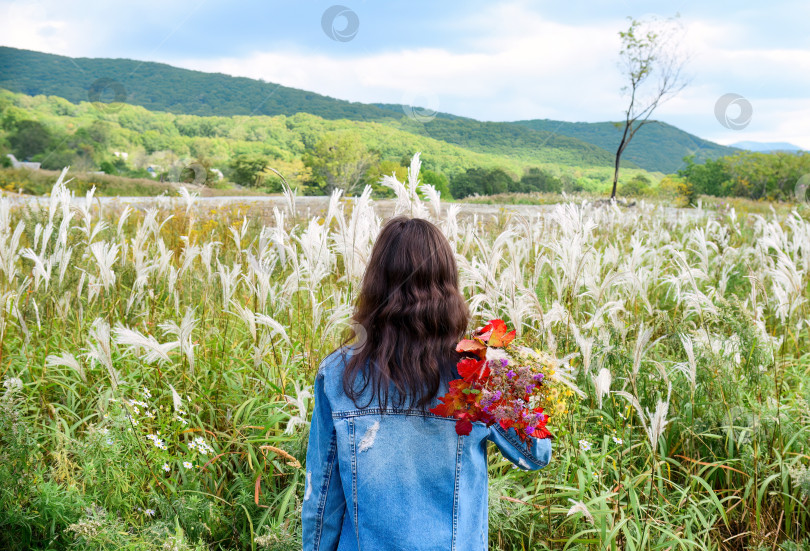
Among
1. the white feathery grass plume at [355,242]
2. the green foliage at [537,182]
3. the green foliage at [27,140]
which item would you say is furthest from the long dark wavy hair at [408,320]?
the green foliage at [27,140]

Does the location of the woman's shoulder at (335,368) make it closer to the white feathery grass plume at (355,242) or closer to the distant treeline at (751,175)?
the white feathery grass plume at (355,242)

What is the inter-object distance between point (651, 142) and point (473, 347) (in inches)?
3256

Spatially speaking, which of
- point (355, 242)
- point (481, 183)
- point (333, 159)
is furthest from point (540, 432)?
point (333, 159)

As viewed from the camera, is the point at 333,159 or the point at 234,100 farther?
the point at 234,100

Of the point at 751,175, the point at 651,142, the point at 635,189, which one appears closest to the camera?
the point at 635,189

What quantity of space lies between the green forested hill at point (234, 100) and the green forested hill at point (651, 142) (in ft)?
0.43

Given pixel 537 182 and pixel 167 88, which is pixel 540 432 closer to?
pixel 537 182

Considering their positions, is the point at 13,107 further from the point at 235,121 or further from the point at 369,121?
the point at 369,121

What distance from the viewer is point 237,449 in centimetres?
250

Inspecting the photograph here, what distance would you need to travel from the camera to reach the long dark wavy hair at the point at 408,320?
4.53ft

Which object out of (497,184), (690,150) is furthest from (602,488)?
(690,150)

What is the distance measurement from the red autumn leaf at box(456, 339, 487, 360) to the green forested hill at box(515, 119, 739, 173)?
61.0 meters

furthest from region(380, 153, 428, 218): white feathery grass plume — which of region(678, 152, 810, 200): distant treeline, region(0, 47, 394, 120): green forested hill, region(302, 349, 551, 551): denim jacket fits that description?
region(0, 47, 394, 120): green forested hill

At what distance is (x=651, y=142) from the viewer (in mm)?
73750
